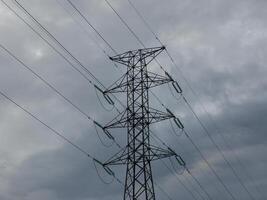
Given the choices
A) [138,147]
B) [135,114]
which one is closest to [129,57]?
[135,114]

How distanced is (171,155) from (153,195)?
3.11 metres

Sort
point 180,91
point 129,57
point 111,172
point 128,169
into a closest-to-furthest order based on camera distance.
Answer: point 128,169
point 111,172
point 129,57
point 180,91

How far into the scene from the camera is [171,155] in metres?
35.1

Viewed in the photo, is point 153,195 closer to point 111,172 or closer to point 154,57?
point 111,172

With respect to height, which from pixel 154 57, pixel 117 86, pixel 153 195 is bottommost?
pixel 153 195

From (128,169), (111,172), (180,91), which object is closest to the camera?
(128,169)

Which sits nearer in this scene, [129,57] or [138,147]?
[138,147]

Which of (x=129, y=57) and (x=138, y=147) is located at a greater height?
(x=129, y=57)

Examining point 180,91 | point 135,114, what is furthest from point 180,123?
point 135,114

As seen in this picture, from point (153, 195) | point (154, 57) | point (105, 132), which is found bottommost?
point (153, 195)

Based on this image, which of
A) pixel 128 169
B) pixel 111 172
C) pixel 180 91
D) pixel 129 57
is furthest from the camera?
pixel 180 91

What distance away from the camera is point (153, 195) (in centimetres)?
3447

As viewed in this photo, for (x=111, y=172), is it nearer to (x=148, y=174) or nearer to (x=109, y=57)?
(x=148, y=174)

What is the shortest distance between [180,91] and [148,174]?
34.8 feet
